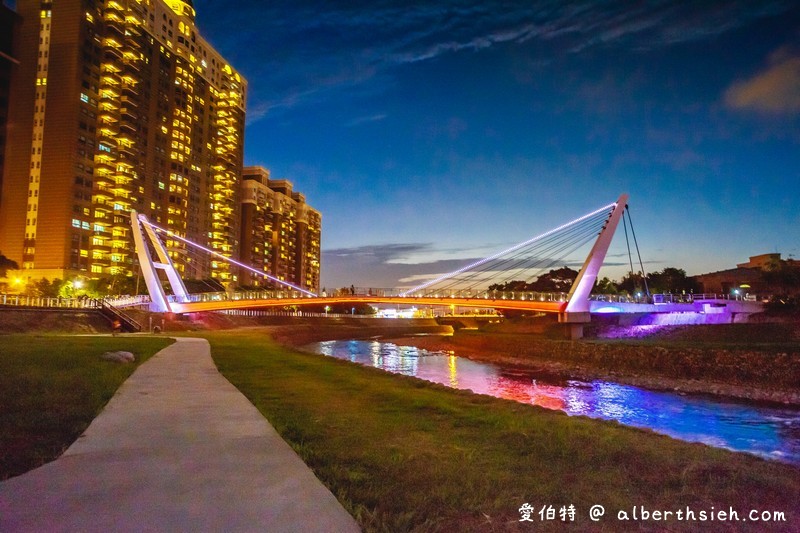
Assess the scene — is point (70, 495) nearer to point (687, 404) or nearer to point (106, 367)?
point (106, 367)

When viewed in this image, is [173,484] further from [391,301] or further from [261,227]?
[261,227]

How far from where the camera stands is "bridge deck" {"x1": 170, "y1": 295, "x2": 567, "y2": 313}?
5400cm

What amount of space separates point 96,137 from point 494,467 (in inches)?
4732

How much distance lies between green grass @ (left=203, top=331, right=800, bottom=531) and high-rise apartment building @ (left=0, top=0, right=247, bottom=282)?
101 meters

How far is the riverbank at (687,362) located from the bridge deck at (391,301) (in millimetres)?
5543

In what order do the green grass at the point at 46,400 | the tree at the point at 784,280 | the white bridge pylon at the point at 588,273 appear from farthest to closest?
the tree at the point at 784,280 < the white bridge pylon at the point at 588,273 < the green grass at the point at 46,400

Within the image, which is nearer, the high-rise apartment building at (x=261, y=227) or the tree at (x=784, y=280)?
the tree at (x=784, y=280)

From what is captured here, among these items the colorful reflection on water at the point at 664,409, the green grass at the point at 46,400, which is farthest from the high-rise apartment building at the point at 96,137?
the colorful reflection on water at the point at 664,409

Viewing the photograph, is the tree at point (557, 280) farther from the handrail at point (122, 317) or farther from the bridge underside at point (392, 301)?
the handrail at point (122, 317)

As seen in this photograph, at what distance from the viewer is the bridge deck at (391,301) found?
2126 inches

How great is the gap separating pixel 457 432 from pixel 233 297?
7376cm

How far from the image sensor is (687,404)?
2230 cm

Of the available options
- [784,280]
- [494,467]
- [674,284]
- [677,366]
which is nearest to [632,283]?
[674,284]

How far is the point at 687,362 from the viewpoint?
100 feet
